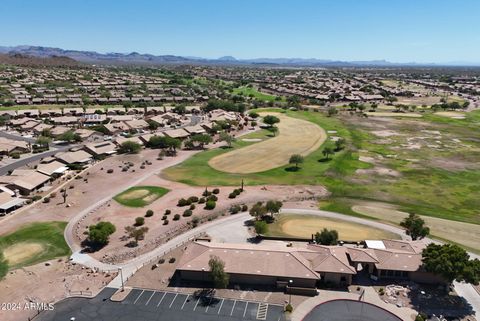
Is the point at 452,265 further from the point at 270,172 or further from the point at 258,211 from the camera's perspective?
the point at 270,172

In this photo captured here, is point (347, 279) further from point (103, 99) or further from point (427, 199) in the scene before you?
point (103, 99)

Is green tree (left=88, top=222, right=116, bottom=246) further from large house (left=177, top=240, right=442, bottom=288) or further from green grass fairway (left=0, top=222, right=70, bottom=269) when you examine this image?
large house (left=177, top=240, right=442, bottom=288)

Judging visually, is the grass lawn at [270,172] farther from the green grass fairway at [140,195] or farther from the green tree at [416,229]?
the green tree at [416,229]

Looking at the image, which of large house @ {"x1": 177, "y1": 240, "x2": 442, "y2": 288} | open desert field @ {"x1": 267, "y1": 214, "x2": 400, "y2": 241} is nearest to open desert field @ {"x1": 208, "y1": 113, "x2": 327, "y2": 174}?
open desert field @ {"x1": 267, "y1": 214, "x2": 400, "y2": 241}

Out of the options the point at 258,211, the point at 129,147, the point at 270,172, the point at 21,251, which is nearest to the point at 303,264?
the point at 258,211

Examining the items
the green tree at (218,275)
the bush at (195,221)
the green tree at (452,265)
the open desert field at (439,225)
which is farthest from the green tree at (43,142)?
the green tree at (452,265)
